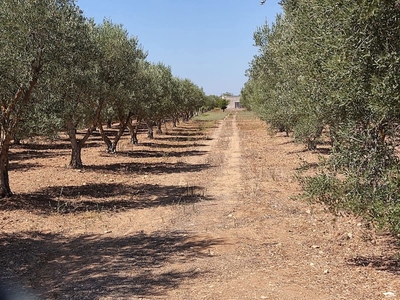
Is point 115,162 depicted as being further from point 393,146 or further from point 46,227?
point 393,146

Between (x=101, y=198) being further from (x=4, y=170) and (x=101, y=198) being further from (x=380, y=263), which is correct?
(x=380, y=263)

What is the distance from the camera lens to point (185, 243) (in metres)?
9.45

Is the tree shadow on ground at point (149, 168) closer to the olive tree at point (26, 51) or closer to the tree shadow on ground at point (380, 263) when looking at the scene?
the olive tree at point (26, 51)

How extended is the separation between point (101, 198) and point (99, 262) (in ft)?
21.5

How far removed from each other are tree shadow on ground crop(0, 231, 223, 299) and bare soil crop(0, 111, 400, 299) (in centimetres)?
2

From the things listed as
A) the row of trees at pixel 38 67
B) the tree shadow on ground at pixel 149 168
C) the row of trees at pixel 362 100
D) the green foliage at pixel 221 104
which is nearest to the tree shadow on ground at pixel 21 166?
the tree shadow on ground at pixel 149 168

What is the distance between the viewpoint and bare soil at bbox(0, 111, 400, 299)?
7039mm

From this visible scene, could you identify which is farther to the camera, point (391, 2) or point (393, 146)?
point (393, 146)

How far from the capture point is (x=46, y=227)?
11.2 metres

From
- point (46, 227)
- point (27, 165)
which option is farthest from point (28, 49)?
point (27, 165)

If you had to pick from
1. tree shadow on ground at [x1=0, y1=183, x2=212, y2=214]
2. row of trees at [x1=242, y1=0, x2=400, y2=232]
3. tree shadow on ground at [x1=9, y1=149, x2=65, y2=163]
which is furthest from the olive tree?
tree shadow on ground at [x1=9, y1=149, x2=65, y2=163]

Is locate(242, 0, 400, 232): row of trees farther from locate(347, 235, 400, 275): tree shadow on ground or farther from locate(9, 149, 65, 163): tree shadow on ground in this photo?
locate(9, 149, 65, 163): tree shadow on ground

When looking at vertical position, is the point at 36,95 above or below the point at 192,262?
above

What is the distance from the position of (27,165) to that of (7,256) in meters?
14.8
